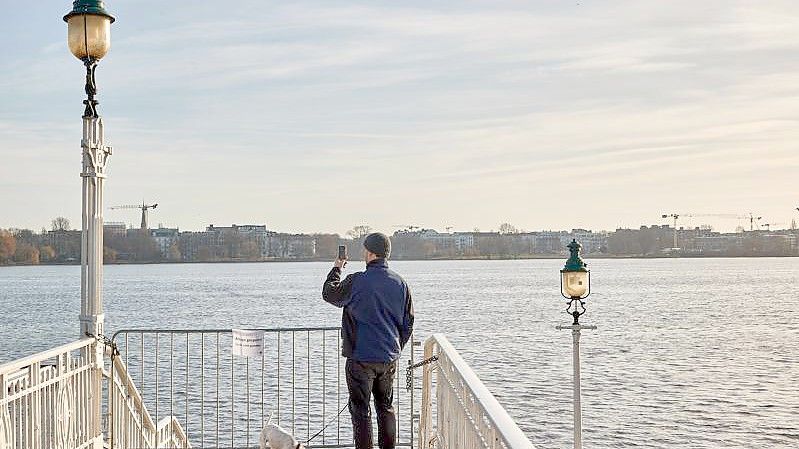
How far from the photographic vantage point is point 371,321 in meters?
8.25

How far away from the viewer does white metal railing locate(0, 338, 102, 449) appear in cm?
716

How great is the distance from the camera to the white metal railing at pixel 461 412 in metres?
4.21

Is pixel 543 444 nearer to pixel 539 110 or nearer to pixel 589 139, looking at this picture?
pixel 539 110

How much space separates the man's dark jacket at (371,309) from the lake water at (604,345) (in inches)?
719

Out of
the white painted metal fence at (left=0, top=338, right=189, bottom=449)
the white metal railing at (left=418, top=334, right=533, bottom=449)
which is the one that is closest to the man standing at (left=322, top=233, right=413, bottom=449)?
the white metal railing at (left=418, top=334, right=533, bottom=449)

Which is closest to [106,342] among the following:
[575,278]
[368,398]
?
[368,398]

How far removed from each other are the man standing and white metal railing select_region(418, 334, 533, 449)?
34 cm

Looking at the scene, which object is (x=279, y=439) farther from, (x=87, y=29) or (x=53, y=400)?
(x=87, y=29)

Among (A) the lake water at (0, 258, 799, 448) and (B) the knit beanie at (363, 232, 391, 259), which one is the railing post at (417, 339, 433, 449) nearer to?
(B) the knit beanie at (363, 232, 391, 259)

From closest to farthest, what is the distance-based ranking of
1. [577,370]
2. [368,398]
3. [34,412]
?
[34,412], [368,398], [577,370]

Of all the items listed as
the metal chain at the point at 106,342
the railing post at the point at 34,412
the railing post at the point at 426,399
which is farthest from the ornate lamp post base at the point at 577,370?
the railing post at the point at 34,412

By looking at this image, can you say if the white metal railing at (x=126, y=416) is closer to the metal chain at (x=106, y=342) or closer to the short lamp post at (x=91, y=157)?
the metal chain at (x=106, y=342)

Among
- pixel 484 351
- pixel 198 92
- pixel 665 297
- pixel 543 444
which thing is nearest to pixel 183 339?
pixel 484 351

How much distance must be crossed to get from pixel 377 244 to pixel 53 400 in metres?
2.74
